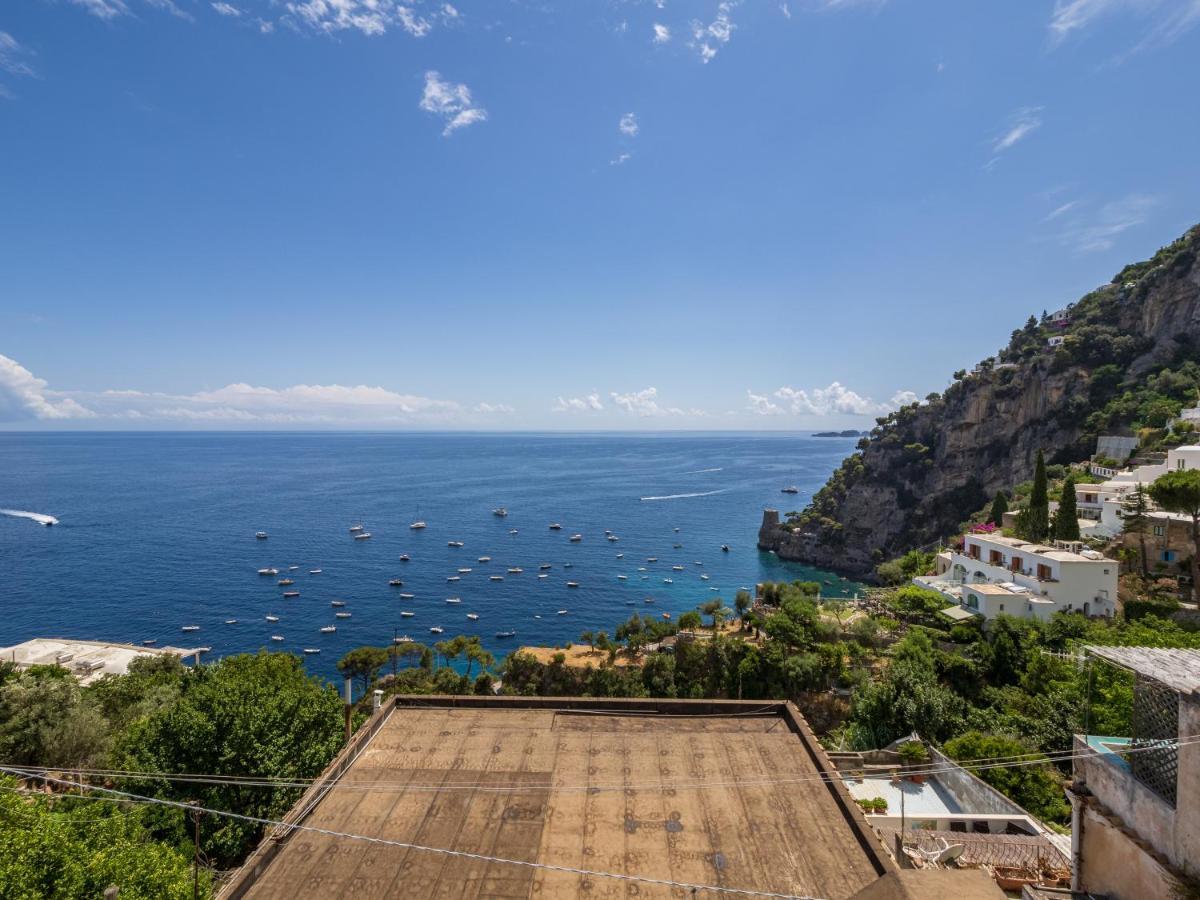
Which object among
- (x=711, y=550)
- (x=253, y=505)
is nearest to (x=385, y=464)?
(x=253, y=505)

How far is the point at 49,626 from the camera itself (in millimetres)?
47781

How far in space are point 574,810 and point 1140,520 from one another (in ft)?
144

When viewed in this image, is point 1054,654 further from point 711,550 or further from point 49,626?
point 49,626

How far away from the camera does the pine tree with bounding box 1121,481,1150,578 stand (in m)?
35.6

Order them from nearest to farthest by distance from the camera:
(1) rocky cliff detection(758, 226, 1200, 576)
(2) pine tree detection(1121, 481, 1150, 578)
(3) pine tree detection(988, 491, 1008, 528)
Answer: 1. (2) pine tree detection(1121, 481, 1150, 578)
2. (3) pine tree detection(988, 491, 1008, 528)
3. (1) rocky cliff detection(758, 226, 1200, 576)

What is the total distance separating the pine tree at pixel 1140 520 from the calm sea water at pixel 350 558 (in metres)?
34.6

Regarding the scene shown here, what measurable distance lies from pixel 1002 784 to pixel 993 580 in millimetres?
24220

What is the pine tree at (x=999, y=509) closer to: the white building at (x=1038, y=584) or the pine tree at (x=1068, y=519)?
the pine tree at (x=1068, y=519)

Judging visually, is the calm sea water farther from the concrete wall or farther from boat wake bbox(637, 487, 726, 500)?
the concrete wall

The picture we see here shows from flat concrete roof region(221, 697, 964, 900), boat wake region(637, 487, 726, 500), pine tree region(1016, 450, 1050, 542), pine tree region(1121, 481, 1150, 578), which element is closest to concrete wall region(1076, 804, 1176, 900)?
flat concrete roof region(221, 697, 964, 900)

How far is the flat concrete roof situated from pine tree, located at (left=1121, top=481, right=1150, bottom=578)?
36555mm

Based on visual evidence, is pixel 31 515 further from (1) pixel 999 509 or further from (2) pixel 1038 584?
(1) pixel 999 509

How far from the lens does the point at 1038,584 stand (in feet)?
111

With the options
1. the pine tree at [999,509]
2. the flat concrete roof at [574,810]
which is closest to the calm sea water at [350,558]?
the pine tree at [999,509]
